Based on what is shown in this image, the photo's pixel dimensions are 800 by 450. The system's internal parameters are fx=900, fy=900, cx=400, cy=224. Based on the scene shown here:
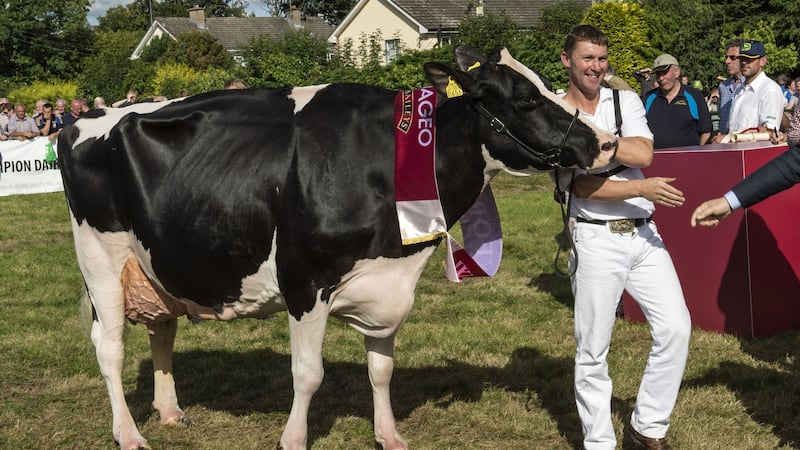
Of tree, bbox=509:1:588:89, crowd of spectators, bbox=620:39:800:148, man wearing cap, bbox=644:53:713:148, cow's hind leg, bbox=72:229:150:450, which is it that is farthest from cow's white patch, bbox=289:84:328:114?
tree, bbox=509:1:588:89

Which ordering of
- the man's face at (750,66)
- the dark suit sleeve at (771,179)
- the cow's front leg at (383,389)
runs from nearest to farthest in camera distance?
the dark suit sleeve at (771,179), the cow's front leg at (383,389), the man's face at (750,66)

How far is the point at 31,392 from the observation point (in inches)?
268

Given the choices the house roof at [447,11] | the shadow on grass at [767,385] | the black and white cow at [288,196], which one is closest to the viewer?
the black and white cow at [288,196]

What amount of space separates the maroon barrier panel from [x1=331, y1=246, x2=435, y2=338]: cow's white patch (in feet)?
11.6

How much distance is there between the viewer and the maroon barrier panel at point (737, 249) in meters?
7.34

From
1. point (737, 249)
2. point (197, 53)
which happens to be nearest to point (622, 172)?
point (737, 249)

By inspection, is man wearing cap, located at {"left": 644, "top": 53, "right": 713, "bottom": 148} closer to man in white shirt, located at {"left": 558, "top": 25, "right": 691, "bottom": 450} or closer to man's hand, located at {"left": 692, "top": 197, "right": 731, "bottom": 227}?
man in white shirt, located at {"left": 558, "top": 25, "right": 691, "bottom": 450}

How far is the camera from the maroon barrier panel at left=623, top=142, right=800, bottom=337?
7.34 m

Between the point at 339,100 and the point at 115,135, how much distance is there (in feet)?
4.75

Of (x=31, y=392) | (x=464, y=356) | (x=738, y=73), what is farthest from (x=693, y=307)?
(x=31, y=392)

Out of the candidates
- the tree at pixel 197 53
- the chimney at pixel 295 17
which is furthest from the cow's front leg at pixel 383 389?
the chimney at pixel 295 17

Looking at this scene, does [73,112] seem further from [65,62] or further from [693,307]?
[65,62]

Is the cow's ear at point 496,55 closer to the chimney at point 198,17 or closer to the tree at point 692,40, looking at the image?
the tree at point 692,40

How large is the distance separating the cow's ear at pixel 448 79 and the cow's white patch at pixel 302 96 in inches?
34.3
